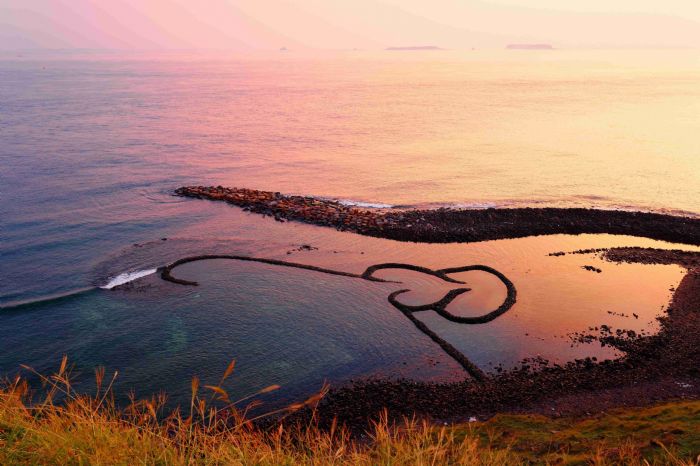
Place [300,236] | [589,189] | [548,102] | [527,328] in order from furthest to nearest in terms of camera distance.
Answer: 1. [548,102]
2. [589,189]
3. [300,236]
4. [527,328]

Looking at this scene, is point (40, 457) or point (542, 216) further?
point (542, 216)

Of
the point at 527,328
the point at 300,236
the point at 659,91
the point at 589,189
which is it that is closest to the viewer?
the point at 527,328

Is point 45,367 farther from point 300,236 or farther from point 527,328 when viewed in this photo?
point 527,328

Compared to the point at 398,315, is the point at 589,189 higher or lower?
higher

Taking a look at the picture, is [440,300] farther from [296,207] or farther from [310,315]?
[296,207]

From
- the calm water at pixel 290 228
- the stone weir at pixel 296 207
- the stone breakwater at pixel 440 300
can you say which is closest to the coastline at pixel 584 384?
the calm water at pixel 290 228

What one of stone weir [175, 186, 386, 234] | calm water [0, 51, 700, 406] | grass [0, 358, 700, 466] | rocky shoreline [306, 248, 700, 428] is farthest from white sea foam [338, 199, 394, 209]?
grass [0, 358, 700, 466]

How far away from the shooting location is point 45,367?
83.4 feet

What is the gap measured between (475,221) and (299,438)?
40.5m

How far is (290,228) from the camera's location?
46.2 m

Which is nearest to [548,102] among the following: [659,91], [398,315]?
[659,91]

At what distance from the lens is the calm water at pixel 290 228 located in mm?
27781

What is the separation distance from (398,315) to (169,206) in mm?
29469

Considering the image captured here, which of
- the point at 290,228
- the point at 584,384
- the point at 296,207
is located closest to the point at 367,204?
the point at 296,207
